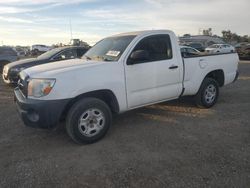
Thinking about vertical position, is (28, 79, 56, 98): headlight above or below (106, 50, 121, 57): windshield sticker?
below

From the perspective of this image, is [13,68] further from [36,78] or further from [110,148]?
[110,148]

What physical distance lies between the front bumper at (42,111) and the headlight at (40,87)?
12 centimetres

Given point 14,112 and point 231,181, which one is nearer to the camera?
point 231,181

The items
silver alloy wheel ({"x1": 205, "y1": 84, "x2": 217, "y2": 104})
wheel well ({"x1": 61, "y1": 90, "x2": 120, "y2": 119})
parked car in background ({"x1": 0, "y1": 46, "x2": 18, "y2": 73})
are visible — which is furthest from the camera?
parked car in background ({"x1": 0, "y1": 46, "x2": 18, "y2": 73})

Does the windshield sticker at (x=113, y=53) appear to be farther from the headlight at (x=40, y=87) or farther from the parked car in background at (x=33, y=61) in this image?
the parked car in background at (x=33, y=61)

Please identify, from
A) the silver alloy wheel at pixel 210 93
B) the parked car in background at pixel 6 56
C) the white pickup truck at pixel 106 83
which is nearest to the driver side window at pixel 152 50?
the white pickup truck at pixel 106 83

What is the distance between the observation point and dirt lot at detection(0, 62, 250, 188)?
128 inches

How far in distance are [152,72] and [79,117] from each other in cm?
166

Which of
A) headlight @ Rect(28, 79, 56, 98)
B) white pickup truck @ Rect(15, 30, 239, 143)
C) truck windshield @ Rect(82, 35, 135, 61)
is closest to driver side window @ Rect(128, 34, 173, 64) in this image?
white pickup truck @ Rect(15, 30, 239, 143)

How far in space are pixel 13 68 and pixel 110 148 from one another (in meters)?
6.37

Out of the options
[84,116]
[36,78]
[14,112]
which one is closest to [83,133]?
[84,116]

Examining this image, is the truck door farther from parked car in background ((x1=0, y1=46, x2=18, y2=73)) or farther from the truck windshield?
parked car in background ((x1=0, y1=46, x2=18, y2=73))

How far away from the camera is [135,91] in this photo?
4711 mm

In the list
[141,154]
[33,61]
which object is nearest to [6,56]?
[33,61]
